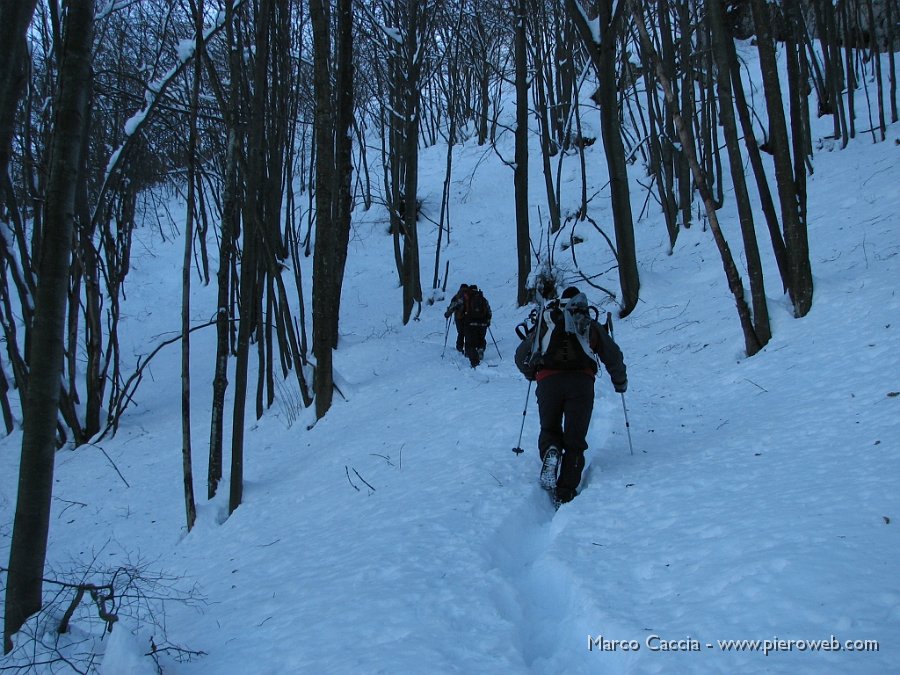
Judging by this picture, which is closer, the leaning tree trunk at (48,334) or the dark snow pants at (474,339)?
the leaning tree trunk at (48,334)

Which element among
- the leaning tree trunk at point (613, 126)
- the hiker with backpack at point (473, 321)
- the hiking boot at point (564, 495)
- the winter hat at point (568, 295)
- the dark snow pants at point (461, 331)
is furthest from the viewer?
the dark snow pants at point (461, 331)

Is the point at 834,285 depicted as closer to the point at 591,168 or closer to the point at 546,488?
the point at 546,488

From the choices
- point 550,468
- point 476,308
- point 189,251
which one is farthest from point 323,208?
point 550,468

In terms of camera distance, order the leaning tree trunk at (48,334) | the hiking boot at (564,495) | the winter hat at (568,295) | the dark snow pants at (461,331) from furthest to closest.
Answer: the dark snow pants at (461,331)
the winter hat at (568,295)
the hiking boot at (564,495)
the leaning tree trunk at (48,334)

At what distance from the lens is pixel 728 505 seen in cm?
423

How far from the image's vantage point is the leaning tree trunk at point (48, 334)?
338 cm

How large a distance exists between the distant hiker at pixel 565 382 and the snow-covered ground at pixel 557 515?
1.01 feet

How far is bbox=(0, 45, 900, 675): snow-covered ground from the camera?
2.93 meters

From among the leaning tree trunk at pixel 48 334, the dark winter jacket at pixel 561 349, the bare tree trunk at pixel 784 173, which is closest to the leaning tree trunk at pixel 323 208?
the dark winter jacket at pixel 561 349

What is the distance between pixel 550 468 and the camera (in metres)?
5.28

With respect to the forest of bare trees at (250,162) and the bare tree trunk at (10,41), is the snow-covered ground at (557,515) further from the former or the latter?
the bare tree trunk at (10,41)

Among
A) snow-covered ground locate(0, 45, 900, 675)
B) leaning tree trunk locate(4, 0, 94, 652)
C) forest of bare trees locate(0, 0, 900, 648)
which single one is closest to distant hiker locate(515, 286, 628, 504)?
snow-covered ground locate(0, 45, 900, 675)

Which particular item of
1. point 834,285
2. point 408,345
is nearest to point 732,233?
point 834,285

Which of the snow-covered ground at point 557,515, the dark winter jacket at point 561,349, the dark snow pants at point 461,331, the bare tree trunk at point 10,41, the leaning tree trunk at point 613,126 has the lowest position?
the snow-covered ground at point 557,515
